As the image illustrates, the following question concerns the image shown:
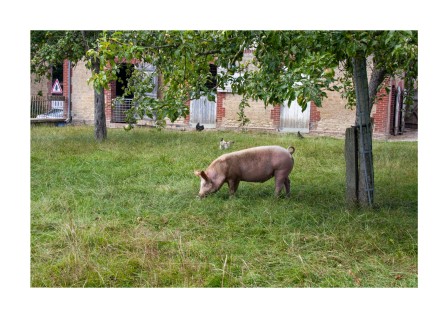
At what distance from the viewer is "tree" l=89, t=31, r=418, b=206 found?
4414 mm

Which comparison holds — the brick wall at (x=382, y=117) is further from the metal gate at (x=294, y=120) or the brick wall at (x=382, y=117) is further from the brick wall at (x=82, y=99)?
the brick wall at (x=82, y=99)

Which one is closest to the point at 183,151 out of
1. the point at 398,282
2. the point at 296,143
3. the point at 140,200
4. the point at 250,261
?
the point at 296,143

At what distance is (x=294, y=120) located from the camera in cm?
1614

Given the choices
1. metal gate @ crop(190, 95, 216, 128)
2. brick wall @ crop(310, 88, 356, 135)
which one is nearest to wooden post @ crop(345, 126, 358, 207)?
brick wall @ crop(310, 88, 356, 135)

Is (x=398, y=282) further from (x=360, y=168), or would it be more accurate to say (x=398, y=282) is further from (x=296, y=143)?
(x=296, y=143)

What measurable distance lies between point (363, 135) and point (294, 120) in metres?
10.1

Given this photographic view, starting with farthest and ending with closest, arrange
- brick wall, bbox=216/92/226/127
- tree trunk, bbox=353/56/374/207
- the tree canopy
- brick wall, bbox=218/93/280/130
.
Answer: brick wall, bbox=216/92/226/127 → brick wall, bbox=218/93/280/130 → tree trunk, bbox=353/56/374/207 → the tree canopy

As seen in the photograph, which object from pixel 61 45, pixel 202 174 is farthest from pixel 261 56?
pixel 61 45

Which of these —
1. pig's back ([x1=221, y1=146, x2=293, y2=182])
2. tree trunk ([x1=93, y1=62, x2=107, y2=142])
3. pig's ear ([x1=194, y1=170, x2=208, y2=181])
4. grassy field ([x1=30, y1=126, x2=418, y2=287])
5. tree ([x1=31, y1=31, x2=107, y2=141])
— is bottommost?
grassy field ([x1=30, y1=126, x2=418, y2=287])

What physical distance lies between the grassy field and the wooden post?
0.14 m

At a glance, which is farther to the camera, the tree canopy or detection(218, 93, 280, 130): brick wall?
detection(218, 93, 280, 130): brick wall

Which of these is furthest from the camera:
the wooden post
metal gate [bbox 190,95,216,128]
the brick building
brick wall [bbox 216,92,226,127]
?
metal gate [bbox 190,95,216,128]

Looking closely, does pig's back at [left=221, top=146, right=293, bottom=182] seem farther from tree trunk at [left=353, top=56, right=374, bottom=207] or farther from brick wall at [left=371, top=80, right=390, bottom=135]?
brick wall at [left=371, top=80, right=390, bottom=135]

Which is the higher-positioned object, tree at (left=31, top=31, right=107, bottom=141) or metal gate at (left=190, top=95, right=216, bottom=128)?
tree at (left=31, top=31, right=107, bottom=141)
